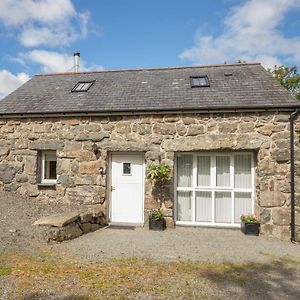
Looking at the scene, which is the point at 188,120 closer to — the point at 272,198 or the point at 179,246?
the point at 272,198

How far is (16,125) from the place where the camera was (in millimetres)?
9031

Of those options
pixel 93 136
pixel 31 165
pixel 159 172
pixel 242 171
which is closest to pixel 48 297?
pixel 159 172

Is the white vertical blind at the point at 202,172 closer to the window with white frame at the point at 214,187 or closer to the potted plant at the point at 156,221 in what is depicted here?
the window with white frame at the point at 214,187

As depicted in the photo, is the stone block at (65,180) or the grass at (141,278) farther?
the stone block at (65,180)

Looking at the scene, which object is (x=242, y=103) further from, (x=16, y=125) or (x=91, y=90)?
(x=16, y=125)

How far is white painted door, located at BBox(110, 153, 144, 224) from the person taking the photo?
8469 millimetres

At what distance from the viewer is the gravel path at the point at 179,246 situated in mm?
5742

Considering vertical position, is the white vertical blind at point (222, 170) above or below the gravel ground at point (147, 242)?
above

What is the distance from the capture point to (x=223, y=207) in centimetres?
817

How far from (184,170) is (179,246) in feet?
8.34

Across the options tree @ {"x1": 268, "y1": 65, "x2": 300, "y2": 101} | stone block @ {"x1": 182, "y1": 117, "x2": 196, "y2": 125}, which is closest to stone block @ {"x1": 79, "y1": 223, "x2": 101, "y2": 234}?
stone block @ {"x1": 182, "y1": 117, "x2": 196, "y2": 125}

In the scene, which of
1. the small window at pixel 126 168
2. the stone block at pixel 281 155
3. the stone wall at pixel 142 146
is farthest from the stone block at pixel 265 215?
the small window at pixel 126 168

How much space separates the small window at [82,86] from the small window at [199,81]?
148 inches

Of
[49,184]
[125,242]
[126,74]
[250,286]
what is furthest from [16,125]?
[250,286]
